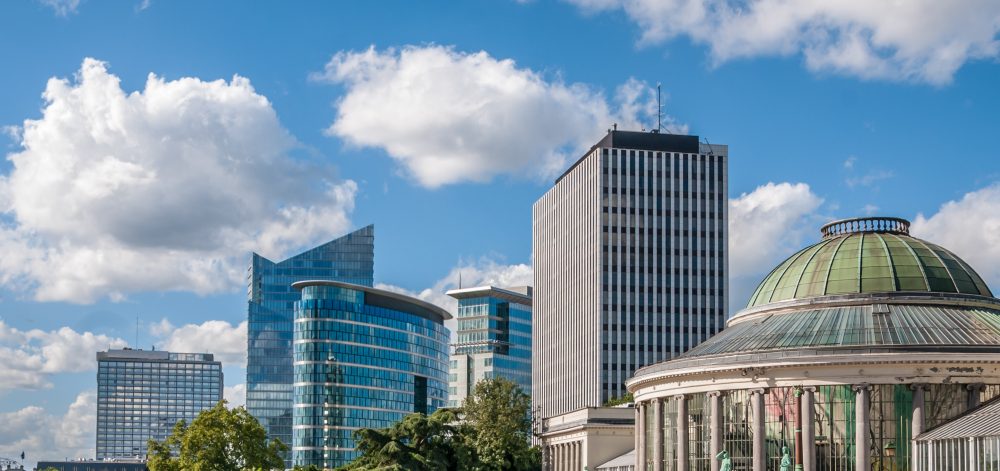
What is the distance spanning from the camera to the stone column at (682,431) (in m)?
99.2

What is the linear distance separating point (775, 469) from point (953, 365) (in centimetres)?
1386

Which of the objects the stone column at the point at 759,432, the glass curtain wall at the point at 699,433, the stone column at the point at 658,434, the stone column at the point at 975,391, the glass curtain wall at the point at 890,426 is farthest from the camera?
the stone column at the point at 658,434

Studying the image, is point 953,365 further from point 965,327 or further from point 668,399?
point 668,399

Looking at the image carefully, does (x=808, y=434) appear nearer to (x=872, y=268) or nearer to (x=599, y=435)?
(x=872, y=268)

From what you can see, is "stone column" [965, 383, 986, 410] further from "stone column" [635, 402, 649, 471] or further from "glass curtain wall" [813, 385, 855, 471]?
"stone column" [635, 402, 649, 471]

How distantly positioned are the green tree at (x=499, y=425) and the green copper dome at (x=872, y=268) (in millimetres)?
40536

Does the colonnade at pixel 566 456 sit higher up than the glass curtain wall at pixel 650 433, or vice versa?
the glass curtain wall at pixel 650 433

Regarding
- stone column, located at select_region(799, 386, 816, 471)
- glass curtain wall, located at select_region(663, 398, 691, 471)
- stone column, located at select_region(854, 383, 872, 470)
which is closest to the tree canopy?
glass curtain wall, located at select_region(663, 398, 691, 471)

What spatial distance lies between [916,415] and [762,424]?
10.2 m

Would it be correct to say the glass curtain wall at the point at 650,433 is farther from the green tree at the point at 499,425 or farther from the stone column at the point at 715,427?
the green tree at the point at 499,425

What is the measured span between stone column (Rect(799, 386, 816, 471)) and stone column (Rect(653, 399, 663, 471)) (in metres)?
14.4

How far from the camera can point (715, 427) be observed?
95625mm

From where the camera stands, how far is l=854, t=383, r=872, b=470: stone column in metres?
88.9

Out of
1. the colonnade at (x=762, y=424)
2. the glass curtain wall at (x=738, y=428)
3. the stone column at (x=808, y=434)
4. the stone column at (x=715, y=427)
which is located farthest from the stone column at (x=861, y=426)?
the stone column at (x=715, y=427)
